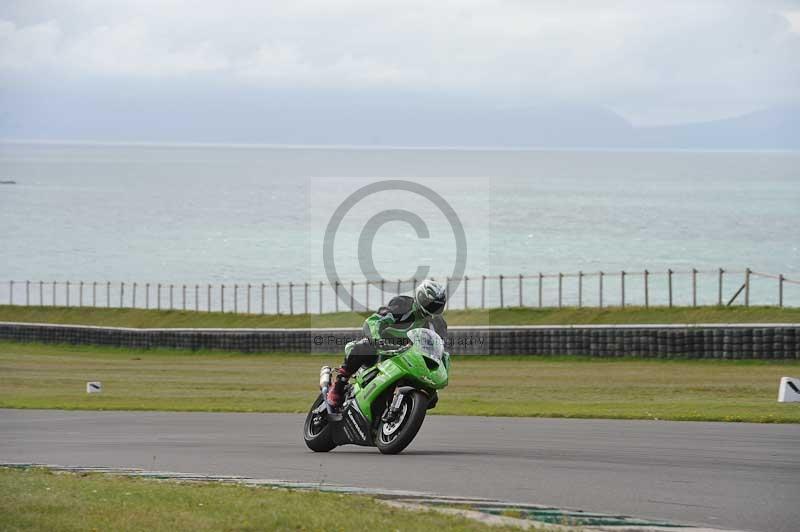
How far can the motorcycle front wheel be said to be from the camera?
1313cm

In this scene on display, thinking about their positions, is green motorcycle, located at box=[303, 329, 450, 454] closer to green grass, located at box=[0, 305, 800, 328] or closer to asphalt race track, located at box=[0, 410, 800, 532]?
asphalt race track, located at box=[0, 410, 800, 532]

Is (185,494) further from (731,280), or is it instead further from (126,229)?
(126,229)

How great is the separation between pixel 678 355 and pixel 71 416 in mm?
19333

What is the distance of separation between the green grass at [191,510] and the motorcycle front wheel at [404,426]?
269 centimetres

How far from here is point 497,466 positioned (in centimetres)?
1252

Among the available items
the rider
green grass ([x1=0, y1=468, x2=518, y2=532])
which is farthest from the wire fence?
green grass ([x1=0, y1=468, x2=518, y2=532])

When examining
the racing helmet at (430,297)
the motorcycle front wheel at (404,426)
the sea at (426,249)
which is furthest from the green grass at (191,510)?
the sea at (426,249)

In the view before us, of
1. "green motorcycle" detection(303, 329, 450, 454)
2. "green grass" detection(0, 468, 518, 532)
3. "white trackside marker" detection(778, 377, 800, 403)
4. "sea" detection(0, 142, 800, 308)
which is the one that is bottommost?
"white trackside marker" detection(778, 377, 800, 403)

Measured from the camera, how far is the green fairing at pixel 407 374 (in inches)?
513

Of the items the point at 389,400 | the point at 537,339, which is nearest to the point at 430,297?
the point at 389,400

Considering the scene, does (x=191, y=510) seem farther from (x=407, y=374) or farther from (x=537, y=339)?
(x=537, y=339)

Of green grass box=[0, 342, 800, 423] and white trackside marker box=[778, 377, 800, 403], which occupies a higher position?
white trackside marker box=[778, 377, 800, 403]

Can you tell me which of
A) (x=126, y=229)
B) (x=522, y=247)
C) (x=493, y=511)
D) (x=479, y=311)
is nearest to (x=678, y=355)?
(x=479, y=311)

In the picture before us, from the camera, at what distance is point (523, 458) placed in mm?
13211
